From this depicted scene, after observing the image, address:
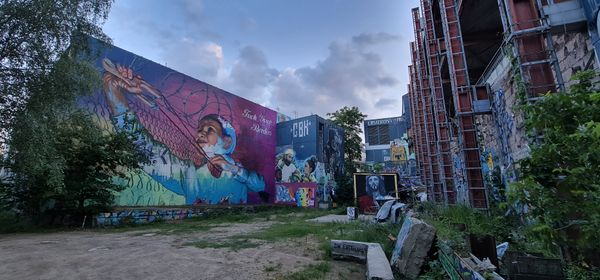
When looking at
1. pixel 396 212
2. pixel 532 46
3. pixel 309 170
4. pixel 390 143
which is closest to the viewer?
pixel 532 46

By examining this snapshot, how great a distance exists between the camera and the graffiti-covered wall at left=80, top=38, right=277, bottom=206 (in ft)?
54.0

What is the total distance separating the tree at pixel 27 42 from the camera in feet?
29.0

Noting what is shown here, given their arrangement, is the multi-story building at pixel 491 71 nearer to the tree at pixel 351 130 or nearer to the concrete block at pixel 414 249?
the concrete block at pixel 414 249

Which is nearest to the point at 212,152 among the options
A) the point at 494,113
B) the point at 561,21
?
the point at 494,113

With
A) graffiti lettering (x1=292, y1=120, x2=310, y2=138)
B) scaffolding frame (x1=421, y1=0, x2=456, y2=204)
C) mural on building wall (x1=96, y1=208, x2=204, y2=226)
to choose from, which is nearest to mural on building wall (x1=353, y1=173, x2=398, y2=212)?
scaffolding frame (x1=421, y1=0, x2=456, y2=204)

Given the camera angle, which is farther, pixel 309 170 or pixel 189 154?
pixel 309 170

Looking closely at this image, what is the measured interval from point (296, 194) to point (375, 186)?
7.89 meters

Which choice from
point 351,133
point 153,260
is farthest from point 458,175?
point 351,133

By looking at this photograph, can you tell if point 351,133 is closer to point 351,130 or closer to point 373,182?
point 351,130

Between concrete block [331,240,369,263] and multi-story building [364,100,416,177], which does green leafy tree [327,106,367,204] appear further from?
concrete block [331,240,369,263]

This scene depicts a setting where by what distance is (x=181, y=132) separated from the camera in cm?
2031

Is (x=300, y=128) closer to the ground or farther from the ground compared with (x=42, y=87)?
farther from the ground

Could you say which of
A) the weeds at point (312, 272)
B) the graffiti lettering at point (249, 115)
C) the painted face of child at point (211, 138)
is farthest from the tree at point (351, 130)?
the weeds at point (312, 272)

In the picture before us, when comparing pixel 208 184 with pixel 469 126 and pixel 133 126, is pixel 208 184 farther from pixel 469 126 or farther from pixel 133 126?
pixel 469 126
